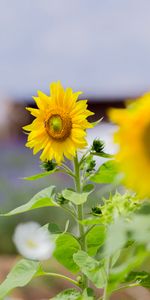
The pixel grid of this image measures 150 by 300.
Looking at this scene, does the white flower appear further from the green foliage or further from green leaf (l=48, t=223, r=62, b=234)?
the green foliage

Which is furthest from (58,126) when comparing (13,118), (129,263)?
(13,118)

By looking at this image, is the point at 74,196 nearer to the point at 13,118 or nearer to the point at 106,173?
the point at 106,173

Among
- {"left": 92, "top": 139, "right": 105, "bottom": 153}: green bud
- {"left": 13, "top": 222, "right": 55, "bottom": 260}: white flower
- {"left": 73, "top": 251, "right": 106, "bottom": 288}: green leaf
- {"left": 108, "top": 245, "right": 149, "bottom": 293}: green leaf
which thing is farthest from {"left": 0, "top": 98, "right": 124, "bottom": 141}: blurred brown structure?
{"left": 108, "top": 245, "right": 149, "bottom": 293}: green leaf

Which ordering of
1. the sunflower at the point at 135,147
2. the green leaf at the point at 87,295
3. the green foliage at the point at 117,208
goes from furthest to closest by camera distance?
the green leaf at the point at 87,295 → the green foliage at the point at 117,208 → the sunflower at the point at 135,147

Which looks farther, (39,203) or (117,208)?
(39,203)

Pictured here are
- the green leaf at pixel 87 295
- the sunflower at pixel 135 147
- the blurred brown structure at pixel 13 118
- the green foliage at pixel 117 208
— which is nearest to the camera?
the sunflower at pixel 135 147

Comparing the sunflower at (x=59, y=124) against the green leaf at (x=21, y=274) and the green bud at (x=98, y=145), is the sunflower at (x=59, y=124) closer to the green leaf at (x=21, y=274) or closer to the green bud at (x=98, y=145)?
the green bud at (x=98, y=145)

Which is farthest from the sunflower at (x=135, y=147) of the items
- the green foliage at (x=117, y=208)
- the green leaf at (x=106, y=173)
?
the green leaf at (x=106, y=173)
